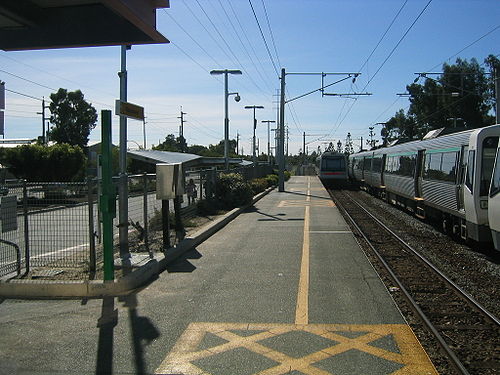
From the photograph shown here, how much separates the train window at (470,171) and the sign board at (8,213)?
8612 mm

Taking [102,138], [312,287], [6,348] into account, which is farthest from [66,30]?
[312,287]

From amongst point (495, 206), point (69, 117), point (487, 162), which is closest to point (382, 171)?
point (487, 162)

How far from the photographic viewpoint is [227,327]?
5.55 metres

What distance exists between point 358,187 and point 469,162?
32.0 metres

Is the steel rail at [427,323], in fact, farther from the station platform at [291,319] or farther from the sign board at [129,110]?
the sign board at [129,110]

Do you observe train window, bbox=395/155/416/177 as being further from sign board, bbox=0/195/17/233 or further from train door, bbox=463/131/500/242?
sign board, bbox=0/195/17/233

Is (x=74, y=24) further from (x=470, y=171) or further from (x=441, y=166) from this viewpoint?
(x=441, y=166)

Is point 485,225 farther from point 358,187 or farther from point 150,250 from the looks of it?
point 358,187

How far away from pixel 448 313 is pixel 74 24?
Answer: 6234mm

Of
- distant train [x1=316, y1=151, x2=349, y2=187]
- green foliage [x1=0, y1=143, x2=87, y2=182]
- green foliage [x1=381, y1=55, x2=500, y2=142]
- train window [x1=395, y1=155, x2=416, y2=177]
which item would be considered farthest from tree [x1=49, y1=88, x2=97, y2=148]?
train window [x1=395, y1=155, x2=416, y2=177]

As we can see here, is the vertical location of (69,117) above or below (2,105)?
above

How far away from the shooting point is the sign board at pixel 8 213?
7480 mm

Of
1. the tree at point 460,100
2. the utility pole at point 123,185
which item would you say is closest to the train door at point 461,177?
the utility pole at point 123,185

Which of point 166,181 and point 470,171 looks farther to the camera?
point 470,171
